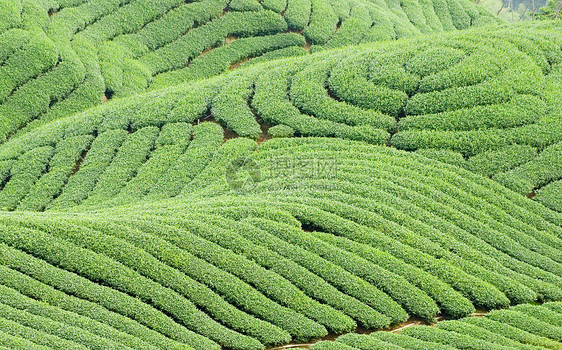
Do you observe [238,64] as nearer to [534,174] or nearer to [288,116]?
[288,116]

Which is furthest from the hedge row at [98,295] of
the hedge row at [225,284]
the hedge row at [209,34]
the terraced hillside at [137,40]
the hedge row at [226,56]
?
the hedge row at [209,34]

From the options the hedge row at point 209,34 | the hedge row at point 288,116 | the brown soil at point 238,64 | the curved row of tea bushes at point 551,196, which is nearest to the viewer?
the curved row of tea bushes at point 551,196

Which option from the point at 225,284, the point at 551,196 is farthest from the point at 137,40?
the point at 551,196

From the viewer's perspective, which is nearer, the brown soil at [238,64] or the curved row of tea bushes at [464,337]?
the curved row of tea bushes at [464,337]

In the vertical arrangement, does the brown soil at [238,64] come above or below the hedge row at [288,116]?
above

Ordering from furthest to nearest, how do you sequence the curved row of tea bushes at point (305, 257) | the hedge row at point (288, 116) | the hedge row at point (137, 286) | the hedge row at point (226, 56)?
the hedge row at point (226, 56) → the hedge row at point (288, 116) → the curved row of tea bushes at point (305, 257) → the hedge row at point (137, 286)

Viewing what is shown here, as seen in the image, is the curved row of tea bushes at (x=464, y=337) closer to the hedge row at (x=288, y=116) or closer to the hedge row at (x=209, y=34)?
the hedge row at (x=288, y=116)

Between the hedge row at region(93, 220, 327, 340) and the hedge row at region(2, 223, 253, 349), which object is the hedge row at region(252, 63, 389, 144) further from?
the hedge row at region(2, 223, 253, 349)

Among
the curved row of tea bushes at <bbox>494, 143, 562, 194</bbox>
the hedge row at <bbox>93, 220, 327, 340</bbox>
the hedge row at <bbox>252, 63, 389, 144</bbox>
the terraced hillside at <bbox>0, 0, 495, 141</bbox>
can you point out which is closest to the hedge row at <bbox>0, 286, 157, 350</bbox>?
the hedge row at <bbox>93, 220, 327, 340</bbox>
